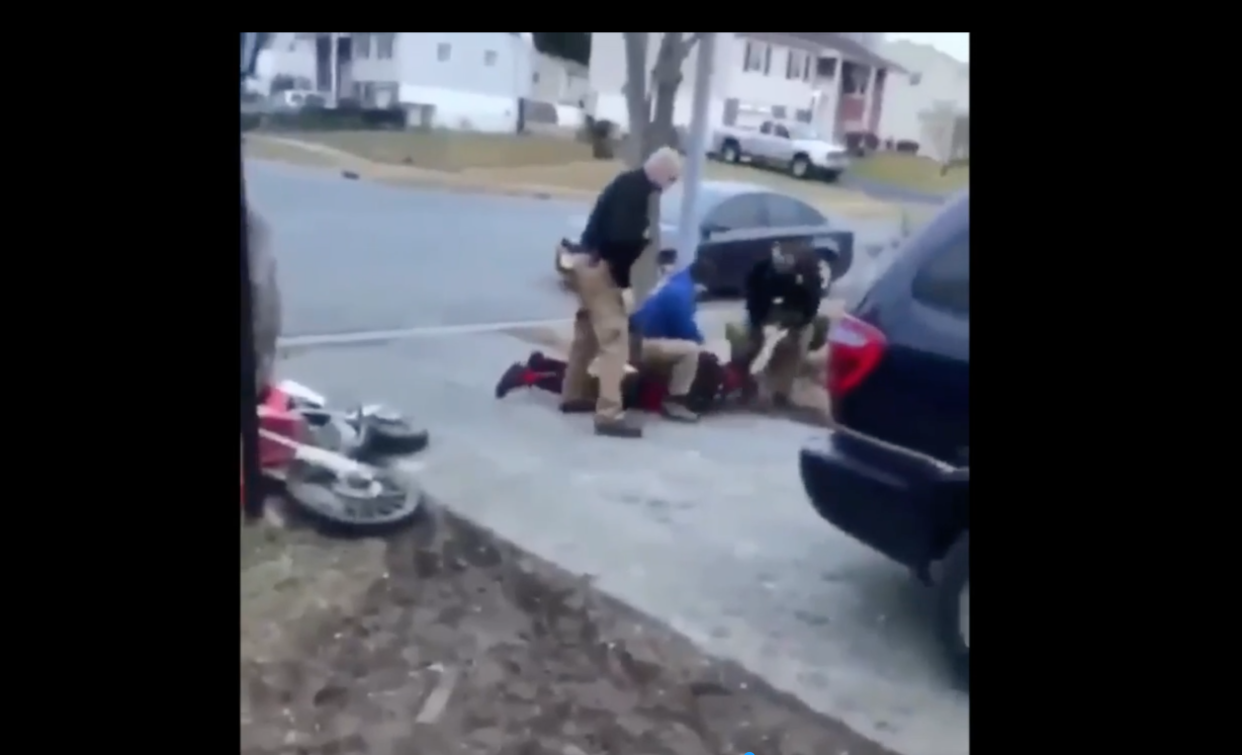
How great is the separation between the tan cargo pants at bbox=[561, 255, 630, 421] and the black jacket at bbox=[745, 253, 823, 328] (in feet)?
0.63

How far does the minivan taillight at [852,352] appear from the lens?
1.89m

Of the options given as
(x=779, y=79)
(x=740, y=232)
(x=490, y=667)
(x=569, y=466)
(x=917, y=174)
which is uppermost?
(x=779, y=79)

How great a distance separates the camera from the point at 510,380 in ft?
6.30

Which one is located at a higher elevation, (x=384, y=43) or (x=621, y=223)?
(x=384, y=43)

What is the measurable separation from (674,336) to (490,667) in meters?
0.56

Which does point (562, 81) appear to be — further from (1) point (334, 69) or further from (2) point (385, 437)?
(2) point (385, 437)

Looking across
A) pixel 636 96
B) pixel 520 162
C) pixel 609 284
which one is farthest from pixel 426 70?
pixel 609 284

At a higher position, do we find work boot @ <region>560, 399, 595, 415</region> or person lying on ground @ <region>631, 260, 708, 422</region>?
person lying on ground @ <region>631, 260, 708, 422</region>

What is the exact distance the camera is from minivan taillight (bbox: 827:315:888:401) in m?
1.89

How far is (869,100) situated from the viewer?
6.29 feet

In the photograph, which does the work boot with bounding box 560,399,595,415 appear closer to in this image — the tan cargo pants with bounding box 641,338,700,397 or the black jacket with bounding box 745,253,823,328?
the tan cargo pants with bounding box 641,338,700,397

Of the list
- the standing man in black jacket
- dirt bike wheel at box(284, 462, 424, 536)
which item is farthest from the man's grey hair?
A: dirt bike wheel at box(284, 462, 424, 536)
